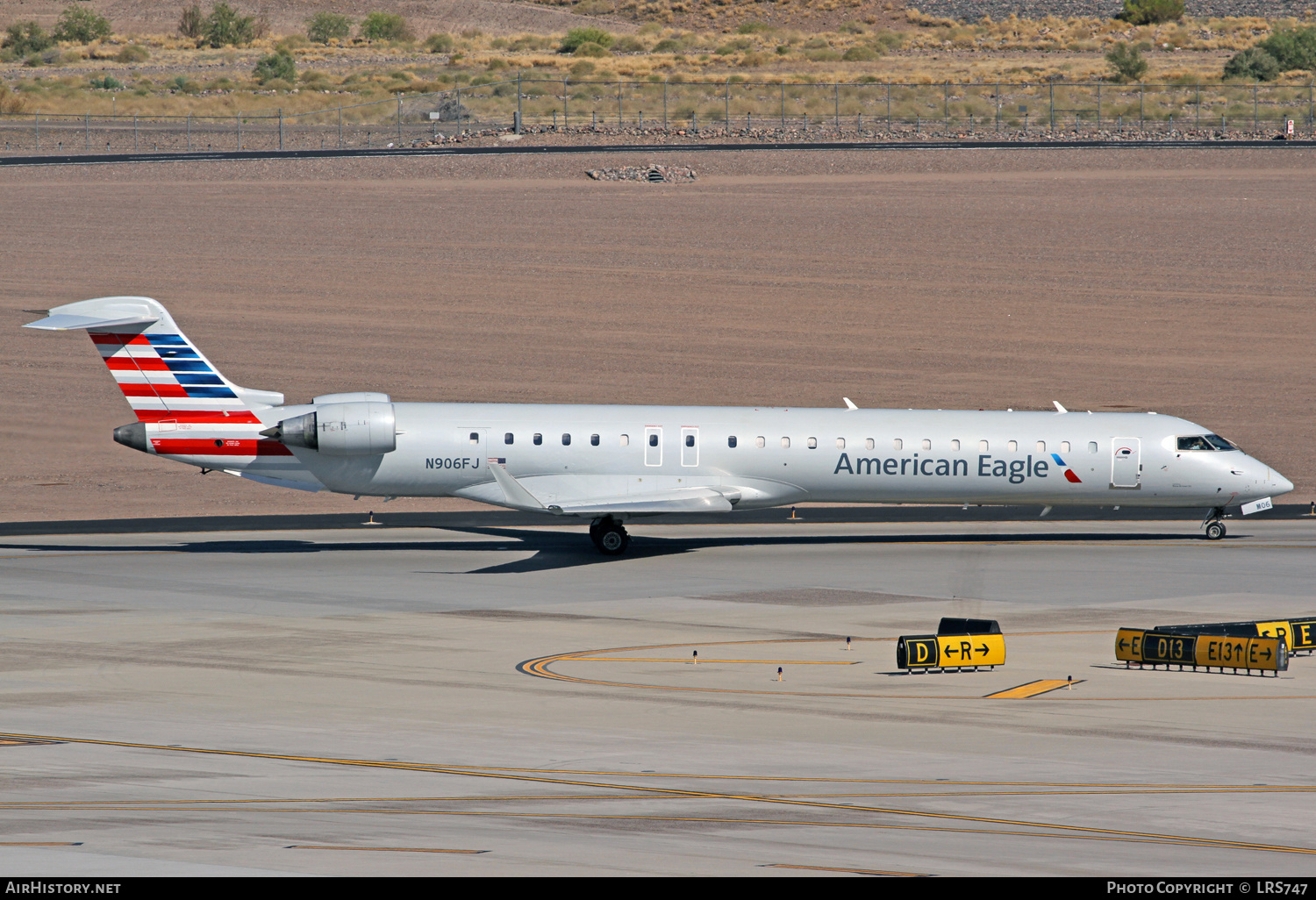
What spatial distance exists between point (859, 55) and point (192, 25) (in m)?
62.4

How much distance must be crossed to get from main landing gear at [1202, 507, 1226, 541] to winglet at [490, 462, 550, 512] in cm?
1512

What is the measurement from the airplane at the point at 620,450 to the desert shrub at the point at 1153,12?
11545 centimetres

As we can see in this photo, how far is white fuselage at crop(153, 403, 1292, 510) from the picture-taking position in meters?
34.4

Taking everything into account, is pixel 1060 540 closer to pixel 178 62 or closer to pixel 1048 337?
pixel 1048 337

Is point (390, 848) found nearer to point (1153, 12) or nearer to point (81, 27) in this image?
point (81, 27)

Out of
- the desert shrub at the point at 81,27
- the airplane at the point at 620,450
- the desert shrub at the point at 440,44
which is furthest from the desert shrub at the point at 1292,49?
the desert shrub at the point at 81,27

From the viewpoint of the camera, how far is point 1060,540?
36969mm

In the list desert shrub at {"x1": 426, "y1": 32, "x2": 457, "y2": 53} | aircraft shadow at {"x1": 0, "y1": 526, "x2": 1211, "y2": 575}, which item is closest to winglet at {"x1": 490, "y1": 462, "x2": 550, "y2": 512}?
aircraft shadow at {"x1": 0, "y1": 526, "x2": 1211, "y2": 575}

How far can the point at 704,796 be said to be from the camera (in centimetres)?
1625

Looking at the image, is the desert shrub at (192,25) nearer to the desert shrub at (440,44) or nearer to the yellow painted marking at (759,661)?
the desert shrub at (440,44)

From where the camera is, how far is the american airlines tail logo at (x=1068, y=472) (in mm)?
35469

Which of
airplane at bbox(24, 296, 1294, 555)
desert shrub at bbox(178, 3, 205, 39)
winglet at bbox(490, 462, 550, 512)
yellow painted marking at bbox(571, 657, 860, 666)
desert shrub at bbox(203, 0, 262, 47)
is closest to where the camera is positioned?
yellow painted marking at bbox(571, 657, 860, 666)

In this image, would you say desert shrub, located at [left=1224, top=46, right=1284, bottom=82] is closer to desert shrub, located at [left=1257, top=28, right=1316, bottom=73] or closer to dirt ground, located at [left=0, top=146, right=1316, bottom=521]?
desert shrub, located at [left=1257, top=28, right=1316, bottom=73]

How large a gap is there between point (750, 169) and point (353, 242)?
1773 centimetres
